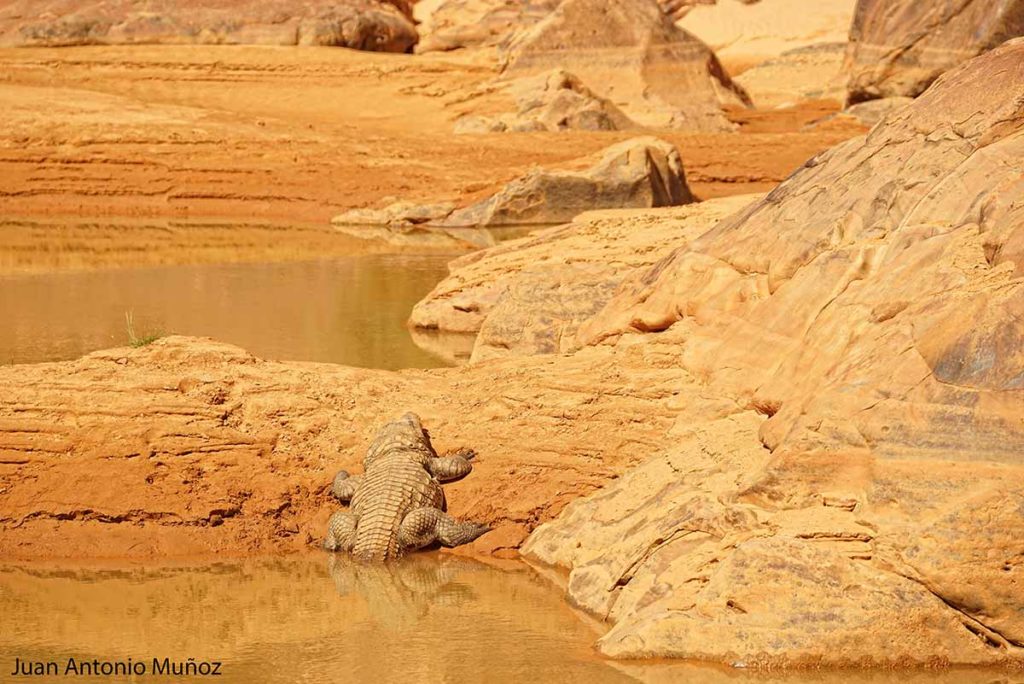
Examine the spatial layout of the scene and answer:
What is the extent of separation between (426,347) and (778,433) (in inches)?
188

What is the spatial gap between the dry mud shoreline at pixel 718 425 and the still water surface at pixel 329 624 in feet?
0.49

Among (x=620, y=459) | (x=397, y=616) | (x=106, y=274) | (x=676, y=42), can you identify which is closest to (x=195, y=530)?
(x=397, y=616)

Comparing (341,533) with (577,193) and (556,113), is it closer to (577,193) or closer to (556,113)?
(577,193)

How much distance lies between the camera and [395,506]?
21.7ft

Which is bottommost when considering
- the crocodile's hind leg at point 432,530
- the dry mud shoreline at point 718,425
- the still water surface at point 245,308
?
the still water surface at point 245,308

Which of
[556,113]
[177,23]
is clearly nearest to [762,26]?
[177,23]

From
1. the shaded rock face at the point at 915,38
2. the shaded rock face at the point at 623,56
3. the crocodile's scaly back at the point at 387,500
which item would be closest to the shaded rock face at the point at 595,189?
the shaded rock face at the point at 915,38

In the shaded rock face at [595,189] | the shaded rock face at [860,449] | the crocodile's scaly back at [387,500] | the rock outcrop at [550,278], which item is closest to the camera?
the shaded rock face at [860,449]

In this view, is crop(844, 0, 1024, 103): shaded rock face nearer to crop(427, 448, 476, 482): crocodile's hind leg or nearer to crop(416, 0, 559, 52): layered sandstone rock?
crop(416, 0, 559, 52): layered sandstone rock

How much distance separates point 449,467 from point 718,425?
4.22ft

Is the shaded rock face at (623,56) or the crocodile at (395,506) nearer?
the crocodile at (395,506)

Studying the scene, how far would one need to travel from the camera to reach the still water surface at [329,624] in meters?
5.30

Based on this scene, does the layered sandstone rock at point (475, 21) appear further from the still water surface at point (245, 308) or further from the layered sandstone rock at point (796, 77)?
the still water surface at point (245, 308)

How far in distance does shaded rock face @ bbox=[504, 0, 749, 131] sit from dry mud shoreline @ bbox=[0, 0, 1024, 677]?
13.3 metres
